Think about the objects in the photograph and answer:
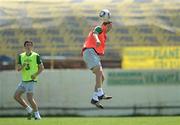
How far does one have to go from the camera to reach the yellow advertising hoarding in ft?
86.1

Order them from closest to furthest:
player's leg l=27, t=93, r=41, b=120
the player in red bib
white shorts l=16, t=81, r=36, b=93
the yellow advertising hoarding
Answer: the player in red bib
player's leg l=27, t=93, r=41, b=120
white shorts l=16, t=81, r=36, b=93
the yellow advertising hoarding

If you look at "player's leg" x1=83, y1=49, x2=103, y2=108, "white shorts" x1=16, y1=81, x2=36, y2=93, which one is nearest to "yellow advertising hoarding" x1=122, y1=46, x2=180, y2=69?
"white shorts" x1=16, y1=81, x2=36, y2=93

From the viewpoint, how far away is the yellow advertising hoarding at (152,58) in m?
26.2

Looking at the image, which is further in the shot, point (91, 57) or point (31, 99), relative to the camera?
point (31, 99)

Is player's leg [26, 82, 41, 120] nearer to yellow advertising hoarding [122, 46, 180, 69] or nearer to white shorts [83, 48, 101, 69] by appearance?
white shorts [83, 48, 101, 69]

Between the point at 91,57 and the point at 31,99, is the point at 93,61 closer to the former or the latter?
the point at 91,57

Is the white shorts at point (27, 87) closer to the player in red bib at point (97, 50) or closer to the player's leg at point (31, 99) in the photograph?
the player's leg at point (31, 99)

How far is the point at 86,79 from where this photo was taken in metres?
24.8

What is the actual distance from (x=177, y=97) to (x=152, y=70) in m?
1.28

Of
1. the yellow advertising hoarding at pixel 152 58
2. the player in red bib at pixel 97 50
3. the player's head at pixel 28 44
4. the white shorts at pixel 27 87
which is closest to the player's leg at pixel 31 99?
the white shorts at pixel 27 87

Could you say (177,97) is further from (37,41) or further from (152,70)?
(37,41)

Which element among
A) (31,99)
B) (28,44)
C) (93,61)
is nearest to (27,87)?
(31,99)

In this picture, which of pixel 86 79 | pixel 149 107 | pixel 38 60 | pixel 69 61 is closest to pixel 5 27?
pixel 69 61

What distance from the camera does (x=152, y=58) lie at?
26.5 metres
